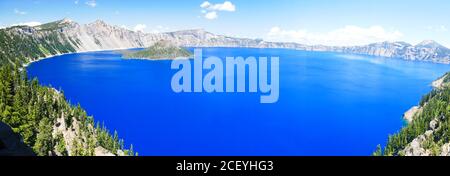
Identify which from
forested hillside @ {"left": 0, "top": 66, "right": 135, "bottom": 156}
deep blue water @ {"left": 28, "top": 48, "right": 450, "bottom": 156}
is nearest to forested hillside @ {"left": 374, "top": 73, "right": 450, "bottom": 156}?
deep blue water @ {"left": 28, "top": 48, "right": 450, "bottom": 156}

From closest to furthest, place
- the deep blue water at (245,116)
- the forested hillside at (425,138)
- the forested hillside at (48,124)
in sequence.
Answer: the forested hillside at (48,124) < the forested hillside at (425,138) < the deep blue water at (245,116)

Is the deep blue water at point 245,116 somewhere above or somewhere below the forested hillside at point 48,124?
below

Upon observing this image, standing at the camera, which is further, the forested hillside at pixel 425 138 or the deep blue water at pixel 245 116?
the deep blue water at pixel 245 116

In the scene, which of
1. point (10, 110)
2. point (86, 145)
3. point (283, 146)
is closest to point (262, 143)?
point (283, 146)

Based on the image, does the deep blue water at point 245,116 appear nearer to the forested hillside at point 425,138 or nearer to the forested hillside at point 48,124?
the forested hillside at point 425,138

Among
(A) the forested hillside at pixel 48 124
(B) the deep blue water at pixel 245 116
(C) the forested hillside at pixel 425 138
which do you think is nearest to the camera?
(A) the forested hillside at pixel 48 124

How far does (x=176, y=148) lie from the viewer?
5306 cm

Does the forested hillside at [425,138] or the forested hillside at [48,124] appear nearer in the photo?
the forested hillside at [48,124]

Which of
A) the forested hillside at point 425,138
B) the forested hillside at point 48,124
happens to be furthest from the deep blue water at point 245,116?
the forested hillside at point 48,124
